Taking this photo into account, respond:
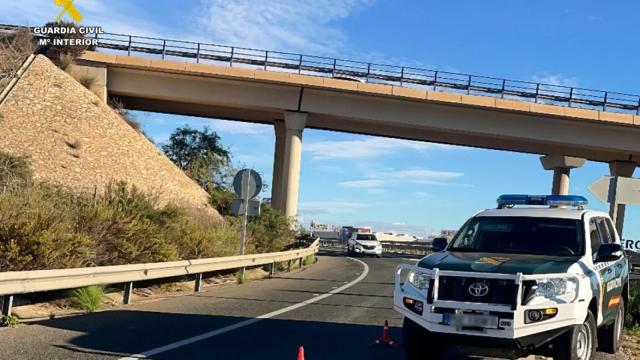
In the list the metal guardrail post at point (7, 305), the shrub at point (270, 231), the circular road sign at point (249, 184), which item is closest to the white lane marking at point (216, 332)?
the metal guardrail post at point (7, 305)

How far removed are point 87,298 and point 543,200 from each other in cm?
713

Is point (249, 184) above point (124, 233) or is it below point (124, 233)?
above

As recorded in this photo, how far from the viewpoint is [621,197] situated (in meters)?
12.7

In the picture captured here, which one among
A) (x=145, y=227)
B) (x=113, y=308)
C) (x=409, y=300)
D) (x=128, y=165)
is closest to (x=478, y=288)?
(x=409, y=300)

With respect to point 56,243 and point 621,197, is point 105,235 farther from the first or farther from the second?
point 621,197

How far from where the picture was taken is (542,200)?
9461 mm

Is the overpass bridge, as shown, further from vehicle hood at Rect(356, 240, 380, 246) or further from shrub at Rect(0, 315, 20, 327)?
shrub at Rect(0, 315, 20, 327)

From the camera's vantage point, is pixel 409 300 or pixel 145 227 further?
pixel 145 227

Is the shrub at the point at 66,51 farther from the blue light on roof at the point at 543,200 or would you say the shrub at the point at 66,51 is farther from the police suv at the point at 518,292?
the police suv at the point at 518,292

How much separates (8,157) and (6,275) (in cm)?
1662

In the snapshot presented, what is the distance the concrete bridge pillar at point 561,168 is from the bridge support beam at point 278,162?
65.7 ft

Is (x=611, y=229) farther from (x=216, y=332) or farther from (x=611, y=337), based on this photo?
(x=216, y=332)

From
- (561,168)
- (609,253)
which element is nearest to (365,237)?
(561,168)

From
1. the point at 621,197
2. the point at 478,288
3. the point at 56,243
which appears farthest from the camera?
the point at 621,197
